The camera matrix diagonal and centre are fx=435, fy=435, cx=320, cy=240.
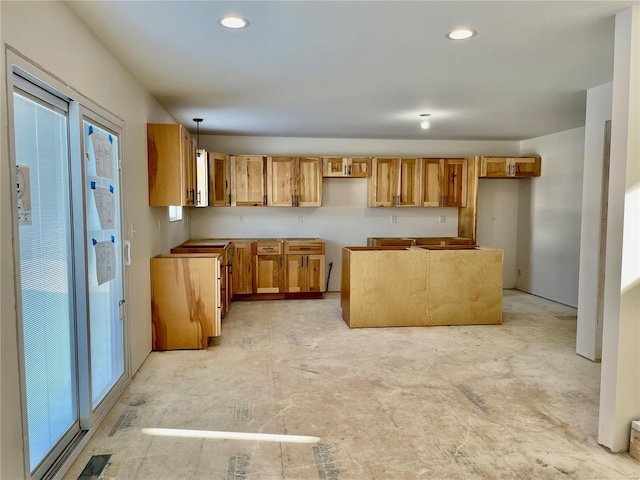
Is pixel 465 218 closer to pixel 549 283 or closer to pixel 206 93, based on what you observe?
pixel 549 283

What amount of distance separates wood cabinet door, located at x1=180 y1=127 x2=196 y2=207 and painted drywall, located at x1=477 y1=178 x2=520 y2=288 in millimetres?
4608

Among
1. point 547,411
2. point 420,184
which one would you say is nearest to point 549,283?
point 420,184

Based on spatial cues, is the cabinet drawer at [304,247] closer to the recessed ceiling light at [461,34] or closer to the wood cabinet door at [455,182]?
the wood cabinet door at [455,182]

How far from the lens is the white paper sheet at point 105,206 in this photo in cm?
272

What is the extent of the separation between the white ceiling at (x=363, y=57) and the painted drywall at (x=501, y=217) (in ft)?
6.58

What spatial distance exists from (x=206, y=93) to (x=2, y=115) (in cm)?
263

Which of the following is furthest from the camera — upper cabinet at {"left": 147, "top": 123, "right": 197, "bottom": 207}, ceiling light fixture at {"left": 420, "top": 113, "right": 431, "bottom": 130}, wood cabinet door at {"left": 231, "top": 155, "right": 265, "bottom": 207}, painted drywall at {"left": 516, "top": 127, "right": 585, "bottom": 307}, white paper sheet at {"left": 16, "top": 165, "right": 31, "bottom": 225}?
wood cabinet door at {"left": 231, "top": 155, "right": 265, "bottom": 207}

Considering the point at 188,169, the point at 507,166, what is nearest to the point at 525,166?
the point at 507,166

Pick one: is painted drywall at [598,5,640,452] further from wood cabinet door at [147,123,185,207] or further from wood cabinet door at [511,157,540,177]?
wood cabinet door at [511,157,540,177]

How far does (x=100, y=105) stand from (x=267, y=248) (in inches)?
143

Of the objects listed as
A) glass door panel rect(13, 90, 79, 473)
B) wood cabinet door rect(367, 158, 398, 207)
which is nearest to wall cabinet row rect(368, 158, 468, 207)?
wood cabinet door rect(367, 158, 398, 207)

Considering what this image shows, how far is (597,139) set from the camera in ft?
12.9

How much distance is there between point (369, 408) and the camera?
2.96 meters

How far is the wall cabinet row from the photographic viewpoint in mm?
6578
